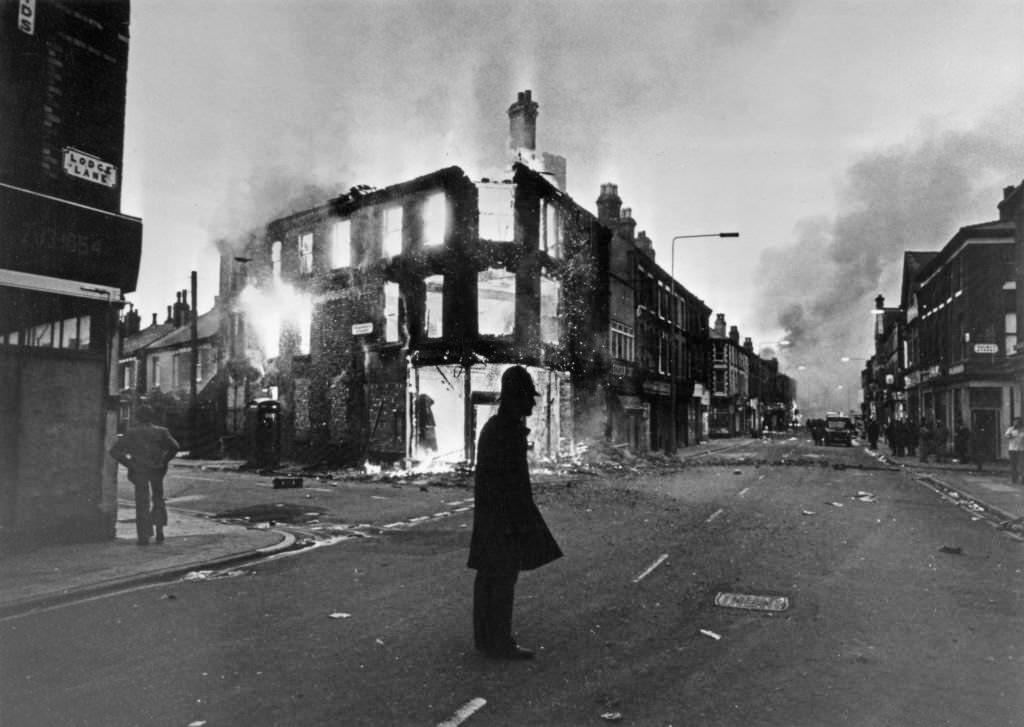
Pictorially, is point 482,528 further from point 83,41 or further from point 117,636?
point 83,41

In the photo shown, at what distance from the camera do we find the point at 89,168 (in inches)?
387

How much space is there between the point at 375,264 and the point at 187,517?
15923 mm

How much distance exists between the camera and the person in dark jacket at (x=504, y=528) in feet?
17.0

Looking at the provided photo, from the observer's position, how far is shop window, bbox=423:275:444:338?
1036 inches

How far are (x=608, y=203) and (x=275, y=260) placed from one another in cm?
1849

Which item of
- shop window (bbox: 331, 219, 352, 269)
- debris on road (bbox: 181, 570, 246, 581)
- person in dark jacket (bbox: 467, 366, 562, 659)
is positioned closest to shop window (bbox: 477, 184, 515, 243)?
shop window (bbox: 331, 219, 352, 269)

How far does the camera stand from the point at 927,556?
30.1 feet

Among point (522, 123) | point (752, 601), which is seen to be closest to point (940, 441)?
point (522, 123)

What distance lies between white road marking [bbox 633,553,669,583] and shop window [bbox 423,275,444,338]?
18291 millimetres

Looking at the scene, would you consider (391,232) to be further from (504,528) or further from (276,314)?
(504,528)

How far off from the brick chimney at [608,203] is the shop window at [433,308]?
15876mm

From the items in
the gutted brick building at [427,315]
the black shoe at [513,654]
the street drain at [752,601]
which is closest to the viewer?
the black shoe at [513,654]

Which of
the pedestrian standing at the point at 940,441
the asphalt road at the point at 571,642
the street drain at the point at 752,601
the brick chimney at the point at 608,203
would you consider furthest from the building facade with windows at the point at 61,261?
the pedestrian standing at the point at 940,441

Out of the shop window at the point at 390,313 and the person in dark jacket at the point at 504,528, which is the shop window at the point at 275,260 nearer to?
the shop window at the point at 390,313
